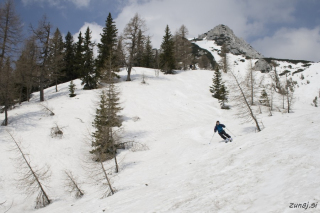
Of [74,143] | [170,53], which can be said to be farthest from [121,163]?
[170,53]

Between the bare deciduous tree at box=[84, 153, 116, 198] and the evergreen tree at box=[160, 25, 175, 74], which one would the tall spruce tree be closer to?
the evergreen tree at box=[160, 25, 175, 74]

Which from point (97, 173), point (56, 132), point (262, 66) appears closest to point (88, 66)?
point (56, 132)

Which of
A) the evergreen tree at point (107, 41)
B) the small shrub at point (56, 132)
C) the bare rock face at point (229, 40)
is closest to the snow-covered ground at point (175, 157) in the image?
the small shrub at point (56, 132)

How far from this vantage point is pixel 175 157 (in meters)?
13.6

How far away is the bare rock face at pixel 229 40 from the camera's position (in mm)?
121312

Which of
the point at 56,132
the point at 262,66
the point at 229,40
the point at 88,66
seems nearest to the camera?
the point at 56,132

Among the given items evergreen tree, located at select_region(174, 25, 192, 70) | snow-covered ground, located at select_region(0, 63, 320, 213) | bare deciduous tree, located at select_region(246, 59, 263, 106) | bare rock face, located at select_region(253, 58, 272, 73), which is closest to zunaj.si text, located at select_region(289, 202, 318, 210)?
snow-covered ground, located at select_region(0, 63, 320, 213)

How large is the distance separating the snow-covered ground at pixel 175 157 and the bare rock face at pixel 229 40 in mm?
98579

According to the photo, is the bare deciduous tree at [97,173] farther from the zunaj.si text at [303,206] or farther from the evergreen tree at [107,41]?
the evergreen tree at [107,41]

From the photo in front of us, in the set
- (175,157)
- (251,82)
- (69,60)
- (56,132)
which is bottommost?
(175,157)

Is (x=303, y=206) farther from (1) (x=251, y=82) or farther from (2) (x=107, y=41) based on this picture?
(2) (x=107, y=41)

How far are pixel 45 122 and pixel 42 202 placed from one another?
10.0 metres

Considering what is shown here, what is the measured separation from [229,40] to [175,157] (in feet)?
446

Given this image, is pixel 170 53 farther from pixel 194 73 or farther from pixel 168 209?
pixel 168 209
